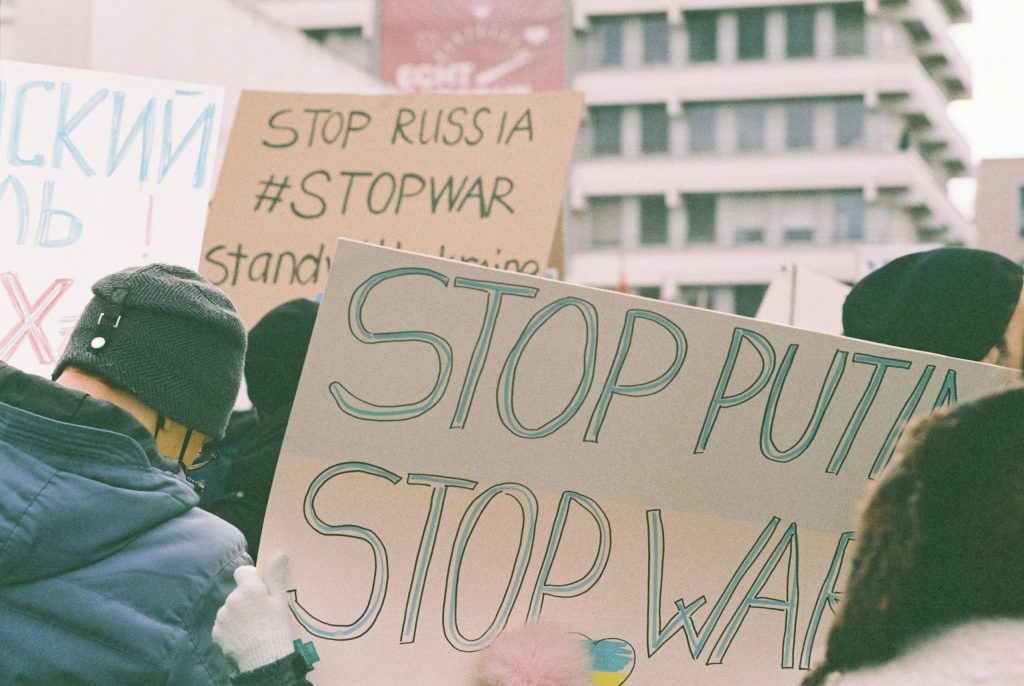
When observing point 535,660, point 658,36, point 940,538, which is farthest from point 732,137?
point 940,538

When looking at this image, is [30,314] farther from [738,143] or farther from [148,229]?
[738,143]

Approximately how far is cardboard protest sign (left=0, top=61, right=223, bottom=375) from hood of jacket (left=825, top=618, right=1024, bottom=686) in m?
2.07

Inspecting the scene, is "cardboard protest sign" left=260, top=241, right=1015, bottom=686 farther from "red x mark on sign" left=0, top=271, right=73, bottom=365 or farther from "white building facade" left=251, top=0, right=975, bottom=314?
"white building facade" left=251, top=0, right=975, bottom=314

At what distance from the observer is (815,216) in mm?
37188

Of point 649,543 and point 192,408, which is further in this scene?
point 649,543

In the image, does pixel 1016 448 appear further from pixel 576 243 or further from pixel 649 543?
pixel 576 243

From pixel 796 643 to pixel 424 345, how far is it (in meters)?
0.77

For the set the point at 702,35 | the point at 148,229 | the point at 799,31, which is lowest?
the point at 148,229

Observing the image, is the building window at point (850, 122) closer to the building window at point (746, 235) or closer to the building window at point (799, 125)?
the building window at point (799, 125)

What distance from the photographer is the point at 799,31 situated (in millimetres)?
37906

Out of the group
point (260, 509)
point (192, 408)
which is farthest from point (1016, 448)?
point (260, 509)

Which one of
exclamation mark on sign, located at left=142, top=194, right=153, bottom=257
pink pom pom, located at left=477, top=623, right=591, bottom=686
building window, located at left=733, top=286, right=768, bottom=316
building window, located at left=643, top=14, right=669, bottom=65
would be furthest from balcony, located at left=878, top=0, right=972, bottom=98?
pink pom pom, located at left=477, top=623, right=591, bottom=686

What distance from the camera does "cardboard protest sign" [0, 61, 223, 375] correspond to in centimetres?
277

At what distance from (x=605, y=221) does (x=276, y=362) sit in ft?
117
